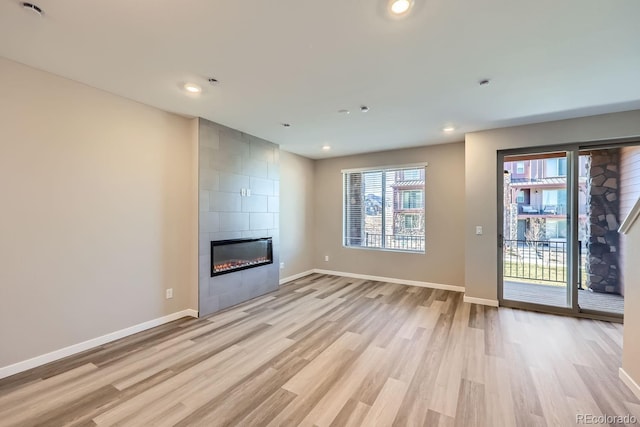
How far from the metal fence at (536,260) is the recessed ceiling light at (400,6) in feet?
12.7

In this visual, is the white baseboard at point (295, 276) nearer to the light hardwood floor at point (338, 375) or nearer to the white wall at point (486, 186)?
the light hardwood floor at point (338, 375)

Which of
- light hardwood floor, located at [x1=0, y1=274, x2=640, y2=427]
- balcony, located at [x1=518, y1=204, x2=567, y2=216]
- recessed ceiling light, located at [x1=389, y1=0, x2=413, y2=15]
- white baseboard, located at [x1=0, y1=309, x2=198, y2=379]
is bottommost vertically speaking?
light hardwood floor, located at [x1=0, y1=274, x2=640, y2=427]

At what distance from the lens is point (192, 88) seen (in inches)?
108

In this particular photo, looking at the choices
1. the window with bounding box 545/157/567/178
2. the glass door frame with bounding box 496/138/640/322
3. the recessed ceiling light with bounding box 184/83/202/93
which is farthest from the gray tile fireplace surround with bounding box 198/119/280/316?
the window with bounding box 545/157/567/178

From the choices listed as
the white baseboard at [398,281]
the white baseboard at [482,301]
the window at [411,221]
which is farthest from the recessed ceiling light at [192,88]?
the white baseboard at [482,301]

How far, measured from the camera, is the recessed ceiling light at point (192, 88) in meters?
2.68

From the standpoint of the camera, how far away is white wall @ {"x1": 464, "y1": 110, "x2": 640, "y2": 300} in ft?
12.2

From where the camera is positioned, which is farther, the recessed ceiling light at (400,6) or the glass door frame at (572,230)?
the glass door frame at (572,230)

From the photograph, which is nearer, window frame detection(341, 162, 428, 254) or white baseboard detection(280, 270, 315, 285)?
window frame detection(341, 162, 428, 254)

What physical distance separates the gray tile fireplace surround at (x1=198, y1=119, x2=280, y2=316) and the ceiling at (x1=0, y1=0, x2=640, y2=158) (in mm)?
697

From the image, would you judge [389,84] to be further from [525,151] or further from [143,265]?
[143,265]

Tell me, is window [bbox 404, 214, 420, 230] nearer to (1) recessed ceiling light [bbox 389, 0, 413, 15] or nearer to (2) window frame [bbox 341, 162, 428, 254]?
(2) window frame [bbox 341, 162, 428, 254]

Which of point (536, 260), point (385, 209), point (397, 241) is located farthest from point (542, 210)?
point (385, 209)

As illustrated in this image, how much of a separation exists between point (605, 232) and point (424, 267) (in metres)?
2.82
